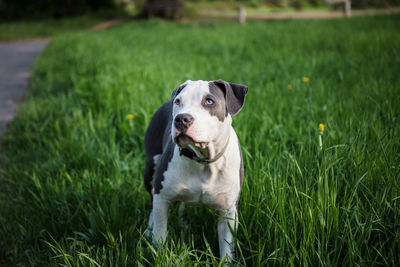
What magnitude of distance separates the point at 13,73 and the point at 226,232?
27.0 feet

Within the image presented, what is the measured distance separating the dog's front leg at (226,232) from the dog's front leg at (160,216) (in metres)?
0.32

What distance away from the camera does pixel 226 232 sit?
6.59 ft

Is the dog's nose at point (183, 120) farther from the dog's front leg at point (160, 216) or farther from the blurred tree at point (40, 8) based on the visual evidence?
the blurred tree at point (40, 8)

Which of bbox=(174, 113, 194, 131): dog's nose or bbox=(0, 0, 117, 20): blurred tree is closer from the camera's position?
bbox=(174, 113, 194, 131): dog's nose

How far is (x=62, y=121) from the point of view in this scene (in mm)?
4012

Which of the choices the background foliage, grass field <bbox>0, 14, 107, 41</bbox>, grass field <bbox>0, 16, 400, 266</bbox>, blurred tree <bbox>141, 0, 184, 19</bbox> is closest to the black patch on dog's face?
grass field <bbox>0, 16, 400, 266</bbox>

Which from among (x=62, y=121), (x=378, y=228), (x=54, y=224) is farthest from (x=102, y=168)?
(x=378, y=228)

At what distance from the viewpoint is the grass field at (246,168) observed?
184cm

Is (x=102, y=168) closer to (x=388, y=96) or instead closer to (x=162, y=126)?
(x=162, y=126)

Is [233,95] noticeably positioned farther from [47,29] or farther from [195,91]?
[47,29]

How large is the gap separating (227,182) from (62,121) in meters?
2.72

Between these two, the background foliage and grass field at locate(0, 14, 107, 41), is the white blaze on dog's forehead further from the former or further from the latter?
the background foliage

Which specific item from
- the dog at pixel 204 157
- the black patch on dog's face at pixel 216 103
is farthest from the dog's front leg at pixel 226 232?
the black patch on dog's face at pixel 216 103

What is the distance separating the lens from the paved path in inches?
218
